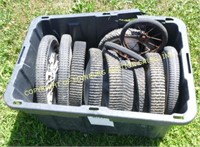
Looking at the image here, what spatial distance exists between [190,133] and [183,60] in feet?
1.95

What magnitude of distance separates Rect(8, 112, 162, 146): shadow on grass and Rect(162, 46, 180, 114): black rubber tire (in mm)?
420

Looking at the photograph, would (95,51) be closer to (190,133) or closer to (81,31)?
(81,31)

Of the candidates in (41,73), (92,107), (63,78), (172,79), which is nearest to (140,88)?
(172,79)

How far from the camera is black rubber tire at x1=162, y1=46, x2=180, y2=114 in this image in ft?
5.57

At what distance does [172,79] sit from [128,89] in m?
0.24

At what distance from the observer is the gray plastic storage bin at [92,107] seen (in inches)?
61.8

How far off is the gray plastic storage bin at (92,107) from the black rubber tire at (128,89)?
0.10 meters

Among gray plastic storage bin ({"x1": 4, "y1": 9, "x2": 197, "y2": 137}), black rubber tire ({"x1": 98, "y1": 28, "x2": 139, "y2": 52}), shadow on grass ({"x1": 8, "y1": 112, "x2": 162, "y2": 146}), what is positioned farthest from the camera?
shadow on grass ({"x1": 8, "y1": 112, "x2": 162, "y2": 146})

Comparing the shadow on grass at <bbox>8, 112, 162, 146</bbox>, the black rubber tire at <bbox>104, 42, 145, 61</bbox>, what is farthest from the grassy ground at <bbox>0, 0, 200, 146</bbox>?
the black rubber tire at <bbox>104, 42, 145, 61</bbox>

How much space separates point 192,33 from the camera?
253 cm

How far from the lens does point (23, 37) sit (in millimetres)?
2609

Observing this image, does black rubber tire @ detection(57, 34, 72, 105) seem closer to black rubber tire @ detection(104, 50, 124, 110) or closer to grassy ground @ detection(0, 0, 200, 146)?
black rubber tire @ detection(104, 50, 124, 110)

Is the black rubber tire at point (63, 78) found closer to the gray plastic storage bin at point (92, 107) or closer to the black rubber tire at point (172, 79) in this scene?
the gray plastic storage bin at point (92, 107)

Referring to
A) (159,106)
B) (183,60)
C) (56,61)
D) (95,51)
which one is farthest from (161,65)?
(56,61)
